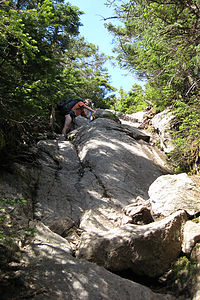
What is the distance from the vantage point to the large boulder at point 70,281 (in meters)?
2.28

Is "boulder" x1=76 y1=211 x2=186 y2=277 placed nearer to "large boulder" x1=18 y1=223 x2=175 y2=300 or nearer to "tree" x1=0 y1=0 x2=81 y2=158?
"large boulder" x1=18 y1=223 x2=175 y2=300

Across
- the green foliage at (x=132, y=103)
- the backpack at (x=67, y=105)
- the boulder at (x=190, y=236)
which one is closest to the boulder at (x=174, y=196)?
the boulder at (x=190, y=236)

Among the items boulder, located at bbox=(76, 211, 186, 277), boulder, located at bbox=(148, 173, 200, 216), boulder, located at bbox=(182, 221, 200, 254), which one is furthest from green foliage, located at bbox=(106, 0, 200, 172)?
boulder, located at bbox=(76, 211, 186, 277)

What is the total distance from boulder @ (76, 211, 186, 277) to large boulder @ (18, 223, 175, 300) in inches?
18.0

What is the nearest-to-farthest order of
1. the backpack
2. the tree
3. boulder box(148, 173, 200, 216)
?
1. boulder box(148, 173, 200, 216)
2. the tree
3. the backpack

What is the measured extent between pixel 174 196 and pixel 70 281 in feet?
8.21

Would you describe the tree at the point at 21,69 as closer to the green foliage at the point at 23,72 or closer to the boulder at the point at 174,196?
the green foliage at the point at 23,72

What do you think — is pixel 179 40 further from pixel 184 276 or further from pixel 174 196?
pixel 184 276

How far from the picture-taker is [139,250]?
129 inches

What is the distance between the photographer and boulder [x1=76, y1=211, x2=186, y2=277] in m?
3.25

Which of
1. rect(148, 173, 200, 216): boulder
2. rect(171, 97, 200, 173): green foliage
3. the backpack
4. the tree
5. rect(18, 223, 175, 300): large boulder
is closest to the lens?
rect(18, 223, 175, 300): large boulder

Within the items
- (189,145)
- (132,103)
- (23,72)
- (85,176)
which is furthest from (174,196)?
(132,103)

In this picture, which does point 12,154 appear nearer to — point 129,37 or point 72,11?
point 72,11

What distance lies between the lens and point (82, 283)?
2.49 m
